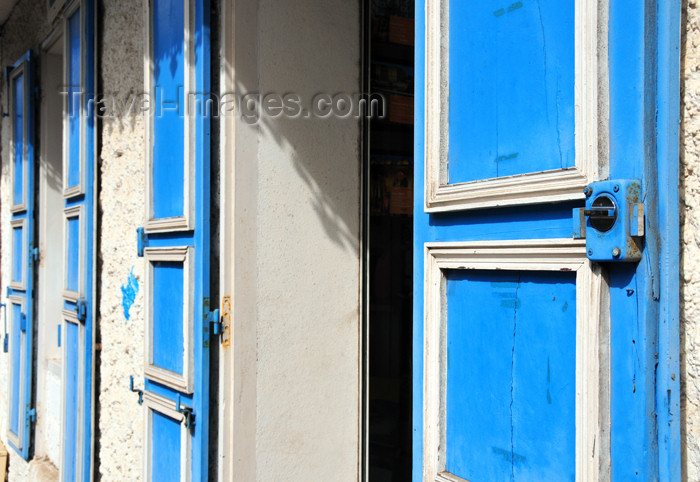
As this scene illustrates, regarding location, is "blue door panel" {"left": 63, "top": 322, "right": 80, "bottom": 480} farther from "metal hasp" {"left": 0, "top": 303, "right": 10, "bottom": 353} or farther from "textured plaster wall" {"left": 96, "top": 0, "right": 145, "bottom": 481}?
"metal hasp" {"left": 0, "top": 303, "right": 10, "bottom": 353}

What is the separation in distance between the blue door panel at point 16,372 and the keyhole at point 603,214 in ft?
15.9

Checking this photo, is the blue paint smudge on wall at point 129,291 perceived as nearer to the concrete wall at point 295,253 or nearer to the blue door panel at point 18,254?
the concrete wall at point 295,253

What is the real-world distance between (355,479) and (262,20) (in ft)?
6.11

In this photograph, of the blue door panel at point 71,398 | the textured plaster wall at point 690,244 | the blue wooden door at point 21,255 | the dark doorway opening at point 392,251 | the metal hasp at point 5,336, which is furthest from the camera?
the metal hasp at point 5,336

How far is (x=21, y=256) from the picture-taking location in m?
5.03

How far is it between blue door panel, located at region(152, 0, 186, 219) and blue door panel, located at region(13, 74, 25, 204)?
2680 mm

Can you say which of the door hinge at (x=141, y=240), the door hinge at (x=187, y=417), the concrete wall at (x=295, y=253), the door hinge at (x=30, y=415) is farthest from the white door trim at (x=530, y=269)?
the door hinge at (x=30, y=415)

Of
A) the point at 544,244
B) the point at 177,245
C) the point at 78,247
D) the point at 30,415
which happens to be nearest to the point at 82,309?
the point at 78,247

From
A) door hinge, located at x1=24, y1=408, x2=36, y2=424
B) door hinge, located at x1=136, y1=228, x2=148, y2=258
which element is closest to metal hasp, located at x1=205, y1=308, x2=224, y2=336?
door hinge, located at x1=136, y1=228, x2=148, y2=258

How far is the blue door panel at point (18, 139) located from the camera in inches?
198

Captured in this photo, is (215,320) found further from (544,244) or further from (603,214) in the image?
(603,214)

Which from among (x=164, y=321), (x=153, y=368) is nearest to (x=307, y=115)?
(x=164, y=321)

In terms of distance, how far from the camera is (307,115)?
8.28ft

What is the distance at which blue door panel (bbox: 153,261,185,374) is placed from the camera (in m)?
2.59
